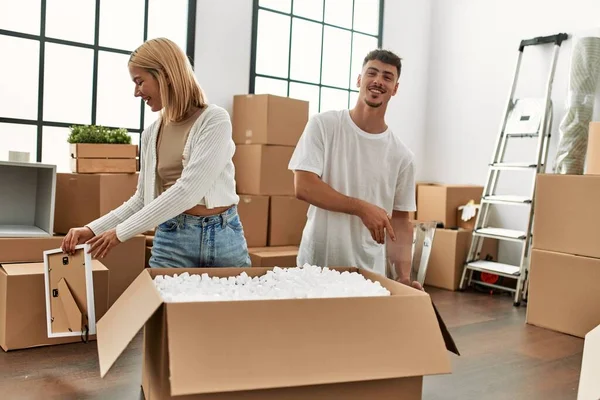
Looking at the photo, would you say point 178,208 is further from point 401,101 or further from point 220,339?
point 401,101

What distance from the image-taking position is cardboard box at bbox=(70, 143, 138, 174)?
120 inches

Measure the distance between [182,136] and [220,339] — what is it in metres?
0.79

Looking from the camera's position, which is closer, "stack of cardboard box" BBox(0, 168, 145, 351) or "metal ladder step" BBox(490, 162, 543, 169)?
"stack of cardboard box" BBox(0, 168, 145, 351)

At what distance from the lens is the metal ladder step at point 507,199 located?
4.13m

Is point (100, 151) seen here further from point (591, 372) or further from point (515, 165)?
point (515, 165)

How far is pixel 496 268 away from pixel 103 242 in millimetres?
3392

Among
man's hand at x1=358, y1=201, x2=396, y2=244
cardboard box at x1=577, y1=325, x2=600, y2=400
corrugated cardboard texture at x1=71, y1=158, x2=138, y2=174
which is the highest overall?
corrugated cardboard texture at x1=71, y1=158, x2=138, y2=174

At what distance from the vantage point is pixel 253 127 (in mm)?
3836

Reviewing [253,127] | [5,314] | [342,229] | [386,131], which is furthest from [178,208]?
[253,127]

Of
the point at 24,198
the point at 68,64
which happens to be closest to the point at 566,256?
the point at 24,198

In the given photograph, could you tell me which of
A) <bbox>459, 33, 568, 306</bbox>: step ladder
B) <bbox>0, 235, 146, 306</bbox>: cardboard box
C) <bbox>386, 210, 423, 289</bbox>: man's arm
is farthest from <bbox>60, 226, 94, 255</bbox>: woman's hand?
<bbox>459, 33, 568, 306</bbox>: step ladder

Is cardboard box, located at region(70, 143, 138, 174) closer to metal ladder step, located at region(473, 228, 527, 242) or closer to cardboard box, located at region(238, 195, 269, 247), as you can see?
cardboard box, located at region(238, 195, 269, 247)

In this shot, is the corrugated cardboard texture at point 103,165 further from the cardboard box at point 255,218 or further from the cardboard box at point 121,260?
the cardboard box at point 255,218

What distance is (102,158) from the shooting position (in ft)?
10.2
